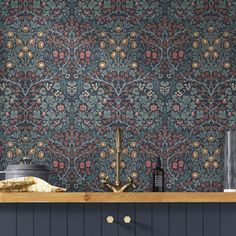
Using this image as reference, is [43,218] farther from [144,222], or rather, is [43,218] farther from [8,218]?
[144,222]

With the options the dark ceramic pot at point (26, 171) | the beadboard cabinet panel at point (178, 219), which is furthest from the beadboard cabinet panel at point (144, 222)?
the dark ceramic pot at point (26, 171)

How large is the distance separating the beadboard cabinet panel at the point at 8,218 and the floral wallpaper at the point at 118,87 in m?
0.47

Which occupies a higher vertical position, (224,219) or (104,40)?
(104,40)

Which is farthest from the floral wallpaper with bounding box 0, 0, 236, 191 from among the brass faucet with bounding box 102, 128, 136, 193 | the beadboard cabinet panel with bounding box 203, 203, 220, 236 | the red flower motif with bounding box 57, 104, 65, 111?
the beadboard cabinet panel with bounding box 203, 203, 220, 236

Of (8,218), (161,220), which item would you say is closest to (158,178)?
(161,220)

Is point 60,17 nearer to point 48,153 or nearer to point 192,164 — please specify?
point 48,153

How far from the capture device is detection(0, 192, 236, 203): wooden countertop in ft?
10.4

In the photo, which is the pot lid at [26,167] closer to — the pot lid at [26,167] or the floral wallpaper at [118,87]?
the pot lid at [26,167]

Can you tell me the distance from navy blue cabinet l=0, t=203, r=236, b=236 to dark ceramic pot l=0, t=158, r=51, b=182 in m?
0.24

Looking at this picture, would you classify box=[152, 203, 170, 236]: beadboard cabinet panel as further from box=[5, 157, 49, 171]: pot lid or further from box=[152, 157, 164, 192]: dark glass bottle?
box=[5, 157, 49, 171]: pot lid

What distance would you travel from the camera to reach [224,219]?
3248 mm

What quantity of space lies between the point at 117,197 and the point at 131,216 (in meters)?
0.14

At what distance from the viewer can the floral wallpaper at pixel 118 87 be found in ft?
12.1

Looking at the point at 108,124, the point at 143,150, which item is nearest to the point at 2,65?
the point at 108,124
